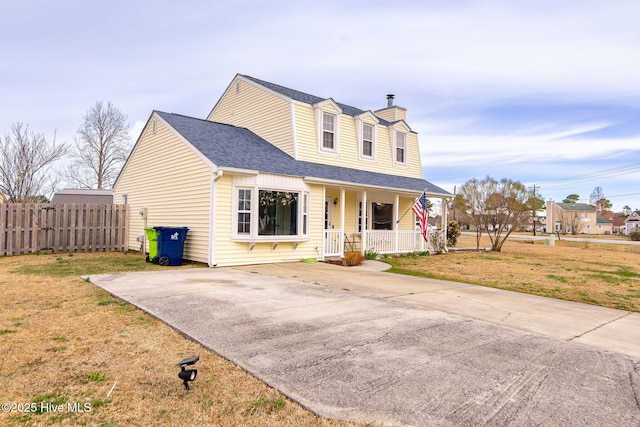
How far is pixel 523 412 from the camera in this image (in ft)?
8.63

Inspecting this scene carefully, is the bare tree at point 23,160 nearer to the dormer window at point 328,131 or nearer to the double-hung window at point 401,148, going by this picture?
the dormer window at point 328,131

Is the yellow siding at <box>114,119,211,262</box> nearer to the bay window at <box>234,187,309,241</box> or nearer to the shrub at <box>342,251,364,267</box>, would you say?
the bay window at <box>234,187,309,241</box>

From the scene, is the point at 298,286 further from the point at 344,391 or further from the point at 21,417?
the point at 21,417

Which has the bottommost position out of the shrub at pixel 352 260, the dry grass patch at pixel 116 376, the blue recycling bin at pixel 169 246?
the dry grass patch at pixel 116 376

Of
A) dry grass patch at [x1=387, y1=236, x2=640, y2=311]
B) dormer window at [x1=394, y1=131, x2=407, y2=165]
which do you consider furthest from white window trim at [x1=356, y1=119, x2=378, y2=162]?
dry grass patch at [x1=387, y1=236, x2=640, y2=311]

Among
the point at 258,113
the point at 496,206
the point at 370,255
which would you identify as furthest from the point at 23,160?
the point at 496,206

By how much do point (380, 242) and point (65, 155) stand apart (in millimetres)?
24004

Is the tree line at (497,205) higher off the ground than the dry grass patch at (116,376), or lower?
higher

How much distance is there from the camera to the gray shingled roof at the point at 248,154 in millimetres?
11328

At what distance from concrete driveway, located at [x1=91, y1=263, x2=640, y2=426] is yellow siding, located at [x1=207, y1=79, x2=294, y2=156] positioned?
8.38 meters

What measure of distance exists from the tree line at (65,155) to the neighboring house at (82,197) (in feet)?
2.14

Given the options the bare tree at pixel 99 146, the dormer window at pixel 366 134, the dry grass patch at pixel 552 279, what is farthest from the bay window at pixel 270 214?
the bare tree at pixel 99 146

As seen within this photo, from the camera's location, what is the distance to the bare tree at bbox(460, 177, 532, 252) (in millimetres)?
21391

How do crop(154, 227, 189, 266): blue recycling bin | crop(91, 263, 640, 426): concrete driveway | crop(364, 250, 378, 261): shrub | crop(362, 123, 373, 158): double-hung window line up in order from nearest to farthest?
crop(91, 263, 640, 426): concrete driveway → crop(154, 227, 189, 266): blue recycling bin → crop(364, 250, 378, 261): shrub → crop(362, 123, 373, 158): double-hung window
